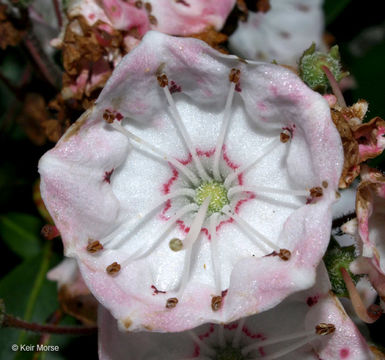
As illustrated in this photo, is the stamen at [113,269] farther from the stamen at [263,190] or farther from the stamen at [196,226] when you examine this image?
the stamen at [263,190]

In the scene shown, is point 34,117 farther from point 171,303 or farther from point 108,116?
point 171,303

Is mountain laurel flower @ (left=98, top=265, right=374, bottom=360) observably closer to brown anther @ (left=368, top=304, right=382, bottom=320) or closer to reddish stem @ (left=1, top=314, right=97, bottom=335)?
brown anther @ (left=368, top=304, right=382, bottom=320)

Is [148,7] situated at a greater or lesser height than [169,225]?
greater

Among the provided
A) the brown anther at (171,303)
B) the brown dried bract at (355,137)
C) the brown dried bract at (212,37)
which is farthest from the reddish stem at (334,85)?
the brown anther at (171,303)

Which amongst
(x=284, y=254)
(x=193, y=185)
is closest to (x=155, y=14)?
(x=193, y=185)

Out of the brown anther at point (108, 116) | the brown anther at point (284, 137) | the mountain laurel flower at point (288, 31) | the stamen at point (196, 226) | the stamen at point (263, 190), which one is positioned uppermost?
the mountain laurel flower at point (288, 31)

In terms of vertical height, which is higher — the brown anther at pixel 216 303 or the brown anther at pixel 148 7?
the brown anther at pixel 148 7

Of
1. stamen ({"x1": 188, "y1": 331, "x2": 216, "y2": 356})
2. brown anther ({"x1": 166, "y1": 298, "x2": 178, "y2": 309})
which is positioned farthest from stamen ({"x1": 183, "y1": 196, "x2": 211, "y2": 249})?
stamen ({"x1": 188, "y1": 331, "x2": 216, "y2": 356})

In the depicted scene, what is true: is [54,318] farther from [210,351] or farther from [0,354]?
[210,351]
